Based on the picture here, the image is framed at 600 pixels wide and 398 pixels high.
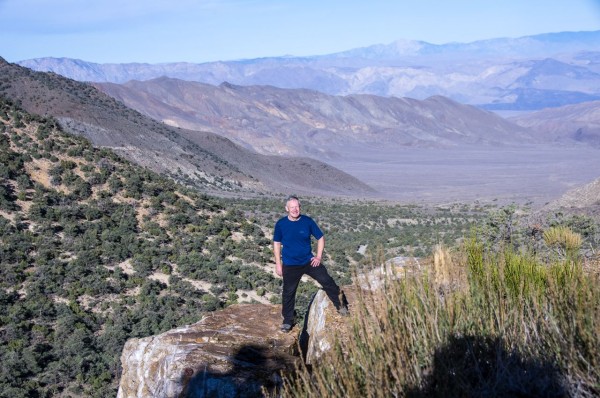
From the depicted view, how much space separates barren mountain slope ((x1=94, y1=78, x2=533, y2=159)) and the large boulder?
102887 millimetres

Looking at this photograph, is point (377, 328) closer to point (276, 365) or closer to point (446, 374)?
point (446, 374)

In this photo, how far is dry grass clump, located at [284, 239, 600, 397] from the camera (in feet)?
11.6

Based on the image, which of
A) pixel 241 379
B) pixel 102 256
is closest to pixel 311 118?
pixel 102 256

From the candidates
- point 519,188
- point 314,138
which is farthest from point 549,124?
point 519,188

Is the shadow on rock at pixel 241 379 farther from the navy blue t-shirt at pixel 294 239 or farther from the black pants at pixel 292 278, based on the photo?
the navy blue t-shirt at pixel 294 239

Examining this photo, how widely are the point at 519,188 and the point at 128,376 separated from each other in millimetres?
75748

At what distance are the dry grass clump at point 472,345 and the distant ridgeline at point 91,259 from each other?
10194mm

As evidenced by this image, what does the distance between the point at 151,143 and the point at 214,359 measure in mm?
57066

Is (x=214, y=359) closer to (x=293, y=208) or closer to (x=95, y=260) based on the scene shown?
(x=293, y=208)

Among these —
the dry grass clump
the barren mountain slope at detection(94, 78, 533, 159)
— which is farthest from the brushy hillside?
the barren mountain slope at detection(94, 78, 533, 159)

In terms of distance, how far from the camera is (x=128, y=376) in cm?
723

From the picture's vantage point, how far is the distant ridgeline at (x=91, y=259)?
45.9ft

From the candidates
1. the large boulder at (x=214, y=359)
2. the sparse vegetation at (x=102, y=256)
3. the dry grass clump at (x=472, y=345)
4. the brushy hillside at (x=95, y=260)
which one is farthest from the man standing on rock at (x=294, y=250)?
the brushy hillside at (x=95, y=260)

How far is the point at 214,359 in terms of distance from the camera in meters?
6.37
